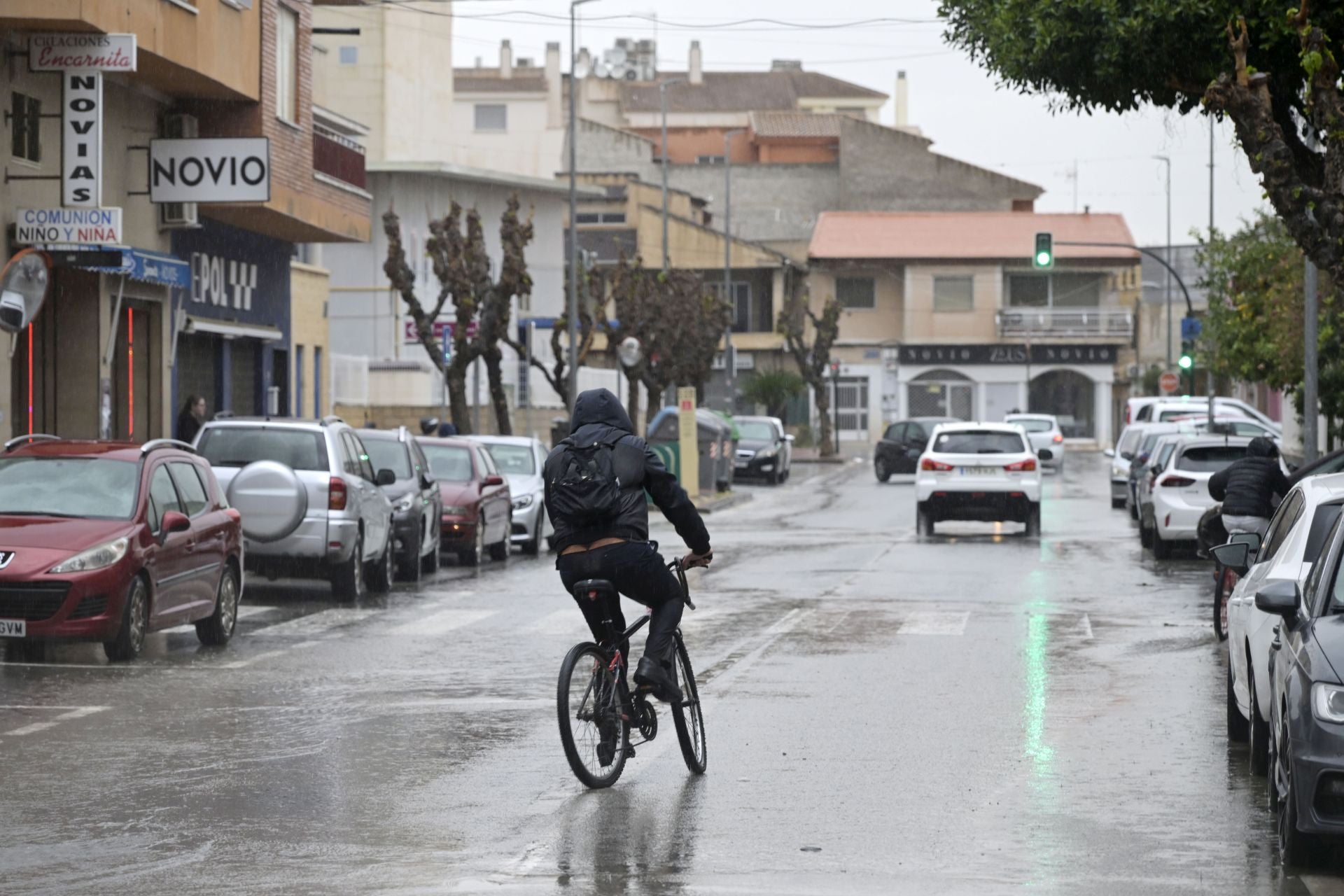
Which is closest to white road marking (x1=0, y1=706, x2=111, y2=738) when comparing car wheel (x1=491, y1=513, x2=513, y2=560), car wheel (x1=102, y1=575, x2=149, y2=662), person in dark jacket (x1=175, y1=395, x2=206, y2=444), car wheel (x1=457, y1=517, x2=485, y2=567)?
car wheel (x1=102, y1=575, x2=149, y2=662)

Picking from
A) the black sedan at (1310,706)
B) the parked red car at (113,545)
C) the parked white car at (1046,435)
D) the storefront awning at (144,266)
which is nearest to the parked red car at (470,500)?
the storefront awning at (144,266)

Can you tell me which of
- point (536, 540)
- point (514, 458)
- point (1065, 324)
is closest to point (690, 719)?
point (536, 540)

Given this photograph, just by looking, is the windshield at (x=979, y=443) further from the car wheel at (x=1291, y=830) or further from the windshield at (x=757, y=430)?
the car wheel at (x=1291, y=830)

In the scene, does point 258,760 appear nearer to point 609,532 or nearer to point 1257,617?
point 609,532

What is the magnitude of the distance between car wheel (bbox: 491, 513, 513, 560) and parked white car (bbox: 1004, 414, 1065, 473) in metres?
33.3

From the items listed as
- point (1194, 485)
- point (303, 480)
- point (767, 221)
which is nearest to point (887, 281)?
point (767, 221)

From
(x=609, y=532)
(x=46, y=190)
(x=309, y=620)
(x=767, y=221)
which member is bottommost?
(x=309, y=620)

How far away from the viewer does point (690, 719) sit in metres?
9.88

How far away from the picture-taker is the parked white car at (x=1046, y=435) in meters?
59.4

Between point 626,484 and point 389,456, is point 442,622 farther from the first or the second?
point 626,484

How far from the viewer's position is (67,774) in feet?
32.5

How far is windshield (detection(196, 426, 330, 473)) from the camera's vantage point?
2039 centimetres

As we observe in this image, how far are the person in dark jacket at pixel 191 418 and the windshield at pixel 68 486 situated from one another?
12.3 metres

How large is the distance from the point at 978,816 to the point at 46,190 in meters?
18.6
